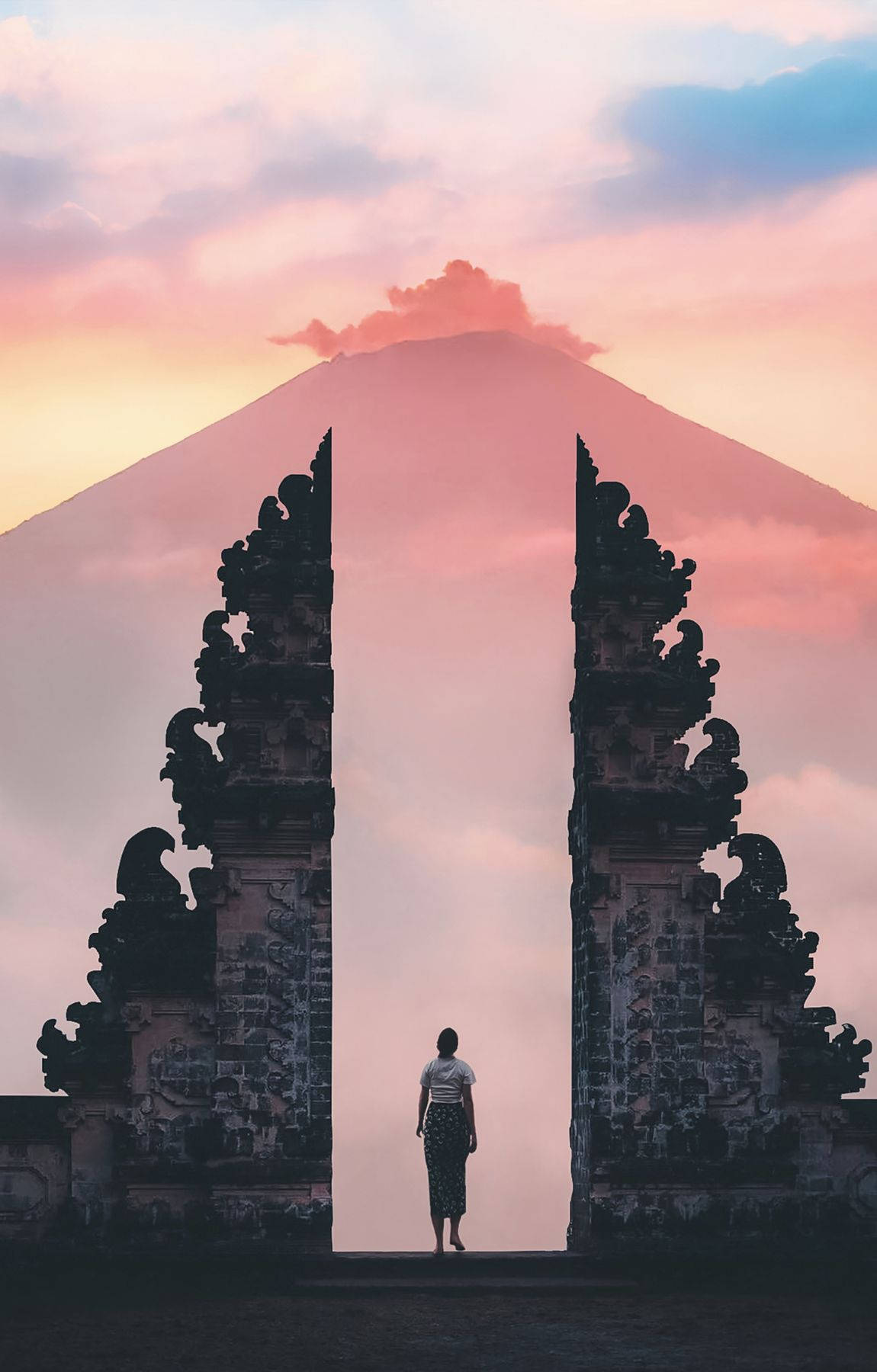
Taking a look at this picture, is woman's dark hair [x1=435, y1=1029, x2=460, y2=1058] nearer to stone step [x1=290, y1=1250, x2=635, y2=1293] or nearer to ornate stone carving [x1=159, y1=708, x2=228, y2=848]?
stone step [x1=290, y1=1250, x2=635, y2=1293]

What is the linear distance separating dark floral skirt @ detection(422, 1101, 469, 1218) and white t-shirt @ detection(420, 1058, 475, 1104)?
2.5 inches

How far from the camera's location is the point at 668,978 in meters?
21.8

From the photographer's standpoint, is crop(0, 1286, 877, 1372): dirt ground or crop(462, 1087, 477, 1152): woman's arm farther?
crop(462, 1087, 477, 1152): woman's arm

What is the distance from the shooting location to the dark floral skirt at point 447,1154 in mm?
20328

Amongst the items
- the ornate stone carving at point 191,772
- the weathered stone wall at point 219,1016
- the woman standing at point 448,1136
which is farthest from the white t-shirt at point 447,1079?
the ornate stone carving at point 191,772

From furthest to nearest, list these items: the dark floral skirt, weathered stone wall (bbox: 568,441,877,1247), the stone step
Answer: weathered stone wall (bbox: 568,441,877,1247), the dark floral skirt, the stone step

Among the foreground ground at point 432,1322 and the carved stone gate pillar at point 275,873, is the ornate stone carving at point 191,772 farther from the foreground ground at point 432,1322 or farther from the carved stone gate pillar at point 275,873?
the foreground ground at point 432,1322

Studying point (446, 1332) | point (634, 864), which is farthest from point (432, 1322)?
point (634, 864)

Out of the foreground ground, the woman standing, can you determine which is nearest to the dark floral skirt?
the woman standing

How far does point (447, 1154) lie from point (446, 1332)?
9.56ft

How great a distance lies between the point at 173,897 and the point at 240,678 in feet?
7.38

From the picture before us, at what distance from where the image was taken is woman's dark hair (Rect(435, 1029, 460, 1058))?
20.2m

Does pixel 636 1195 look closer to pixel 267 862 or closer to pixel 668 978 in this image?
pixel 668 978

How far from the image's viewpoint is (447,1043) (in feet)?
66.5
